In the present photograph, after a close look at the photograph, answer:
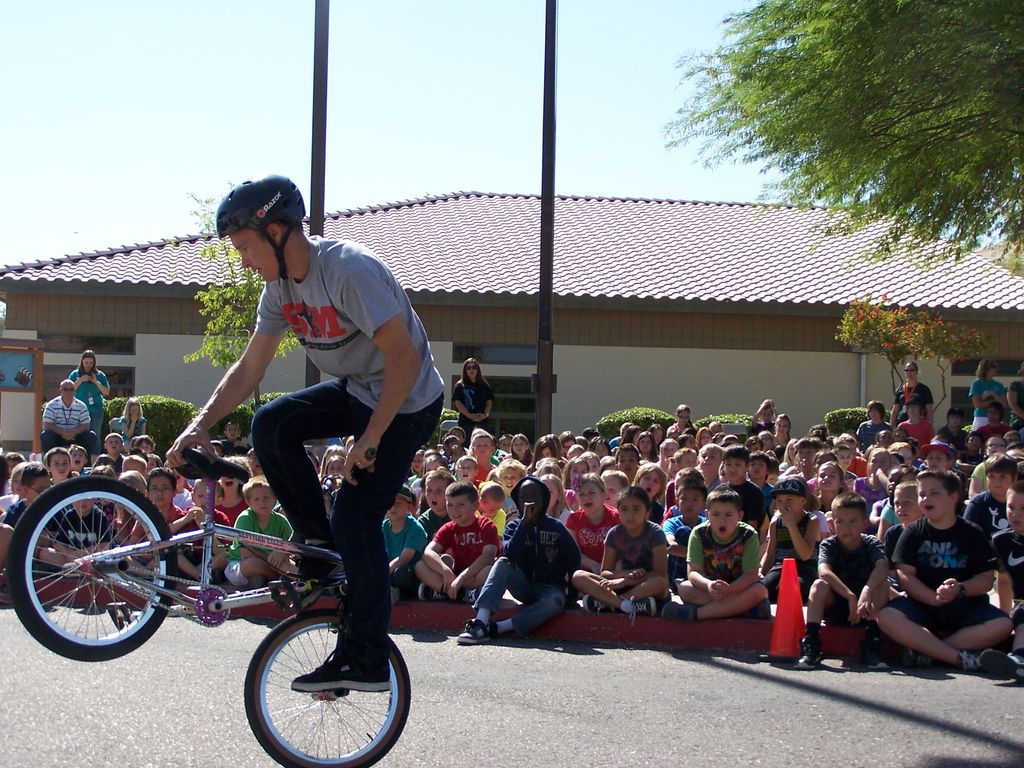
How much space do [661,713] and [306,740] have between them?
2108 mm

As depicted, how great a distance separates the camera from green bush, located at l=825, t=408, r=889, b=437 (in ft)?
72.9

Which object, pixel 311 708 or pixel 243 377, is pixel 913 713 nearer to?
pixel 311 708

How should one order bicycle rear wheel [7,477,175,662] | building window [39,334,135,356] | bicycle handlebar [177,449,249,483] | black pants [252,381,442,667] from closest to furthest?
bicycle rear wheel [7,477,175,662] < bicycle handlebar [177,449,249,483] < black pants [252,381,442,667] < building window [39,334,135,356]

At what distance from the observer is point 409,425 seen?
4574 millimetres

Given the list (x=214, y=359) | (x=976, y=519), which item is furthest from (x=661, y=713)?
(x=214, y=359)

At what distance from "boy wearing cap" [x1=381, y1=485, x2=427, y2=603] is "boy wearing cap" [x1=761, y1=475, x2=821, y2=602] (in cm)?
261

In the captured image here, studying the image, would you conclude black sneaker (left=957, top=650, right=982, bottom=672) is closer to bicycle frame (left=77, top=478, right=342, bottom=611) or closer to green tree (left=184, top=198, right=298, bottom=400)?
bicycle frame (left=77, top=478, right=342, bottom=611)

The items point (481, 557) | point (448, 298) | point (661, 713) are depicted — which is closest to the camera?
point (661, 713)

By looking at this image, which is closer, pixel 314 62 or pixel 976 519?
pixel 976 519

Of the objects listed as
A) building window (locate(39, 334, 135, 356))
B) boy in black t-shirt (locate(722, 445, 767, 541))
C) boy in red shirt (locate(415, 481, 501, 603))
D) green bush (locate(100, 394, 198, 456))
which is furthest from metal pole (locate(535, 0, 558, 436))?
building window (locate(39, 334, 135, 356))

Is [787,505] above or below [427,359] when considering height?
below

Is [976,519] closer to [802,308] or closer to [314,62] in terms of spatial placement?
[314,62]

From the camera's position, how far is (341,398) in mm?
4652

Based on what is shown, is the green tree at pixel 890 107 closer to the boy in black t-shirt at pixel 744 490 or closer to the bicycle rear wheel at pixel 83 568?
the boy in black t-shirt at pixel 744 490
